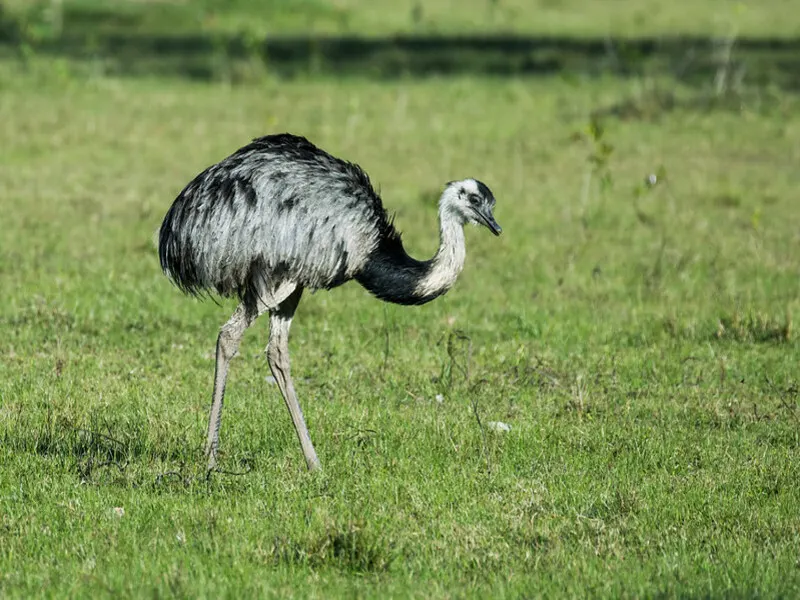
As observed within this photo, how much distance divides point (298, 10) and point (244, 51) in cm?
486

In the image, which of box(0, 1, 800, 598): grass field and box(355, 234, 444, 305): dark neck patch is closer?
box(0, 1, 800, 598): grass field

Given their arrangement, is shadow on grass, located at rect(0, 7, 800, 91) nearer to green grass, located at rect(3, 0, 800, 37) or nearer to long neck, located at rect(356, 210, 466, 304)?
green grass, located at rect(3, 0, 800, 37)

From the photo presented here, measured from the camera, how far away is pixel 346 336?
30.3ft

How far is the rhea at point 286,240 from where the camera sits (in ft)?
22.2

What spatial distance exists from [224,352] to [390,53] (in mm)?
18037

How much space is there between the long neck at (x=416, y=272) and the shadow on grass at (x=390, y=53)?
14107 mm

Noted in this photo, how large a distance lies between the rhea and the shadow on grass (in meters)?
14.0

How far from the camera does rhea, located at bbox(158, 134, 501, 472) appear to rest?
22.2 ft

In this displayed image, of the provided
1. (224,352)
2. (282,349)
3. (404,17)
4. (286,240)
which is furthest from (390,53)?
(286,240)

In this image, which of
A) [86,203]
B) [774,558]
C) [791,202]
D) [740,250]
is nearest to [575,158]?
[791,202]

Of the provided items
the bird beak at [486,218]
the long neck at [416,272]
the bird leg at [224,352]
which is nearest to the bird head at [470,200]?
the bird beak at [486,218]

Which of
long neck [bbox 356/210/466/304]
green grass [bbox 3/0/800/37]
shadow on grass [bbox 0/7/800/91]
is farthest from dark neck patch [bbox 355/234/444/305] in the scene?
green grass [bbox 3/0/800/37]

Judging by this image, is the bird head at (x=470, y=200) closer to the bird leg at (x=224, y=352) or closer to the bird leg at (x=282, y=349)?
the bird leg at (x=282, y=349)

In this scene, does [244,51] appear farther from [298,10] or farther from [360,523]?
[360,523]
